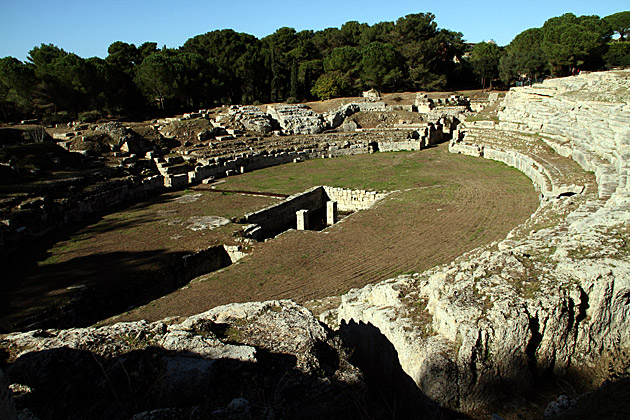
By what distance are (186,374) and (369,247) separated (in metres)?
10.4

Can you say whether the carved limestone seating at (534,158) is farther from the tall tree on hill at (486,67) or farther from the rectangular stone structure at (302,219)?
the tall tree on hill at (486,67)

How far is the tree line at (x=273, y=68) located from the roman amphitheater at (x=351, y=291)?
19.5 metres

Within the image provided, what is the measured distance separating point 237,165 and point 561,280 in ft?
81.0

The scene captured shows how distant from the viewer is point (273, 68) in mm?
54469

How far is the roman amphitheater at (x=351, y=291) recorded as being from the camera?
4.65 metres

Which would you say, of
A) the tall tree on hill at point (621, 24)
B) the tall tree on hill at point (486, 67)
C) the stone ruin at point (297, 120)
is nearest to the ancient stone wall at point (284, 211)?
the stone ruin at point (297, 120)

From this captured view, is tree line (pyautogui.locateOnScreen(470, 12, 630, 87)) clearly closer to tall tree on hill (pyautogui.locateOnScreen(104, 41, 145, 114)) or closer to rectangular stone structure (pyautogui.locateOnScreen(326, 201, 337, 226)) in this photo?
rectangular stone structure (pyautogui.locateOnScreen(326, 201, 337, 226))

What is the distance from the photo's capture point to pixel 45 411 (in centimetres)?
427

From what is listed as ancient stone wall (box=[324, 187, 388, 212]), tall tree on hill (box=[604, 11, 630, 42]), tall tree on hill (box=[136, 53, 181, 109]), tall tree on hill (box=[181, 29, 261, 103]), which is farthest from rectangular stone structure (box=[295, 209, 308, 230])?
tall tree on hill (box=[604, 11, 630, 42])

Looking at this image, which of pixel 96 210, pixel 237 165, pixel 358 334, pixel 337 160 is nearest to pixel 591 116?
pixel 337 160

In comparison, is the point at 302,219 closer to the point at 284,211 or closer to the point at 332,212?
the point at 284,211

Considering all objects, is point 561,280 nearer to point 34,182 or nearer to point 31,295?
point 31,295

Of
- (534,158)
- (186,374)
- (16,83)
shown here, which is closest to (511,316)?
(186,374)

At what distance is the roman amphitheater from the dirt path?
3.4 inches
